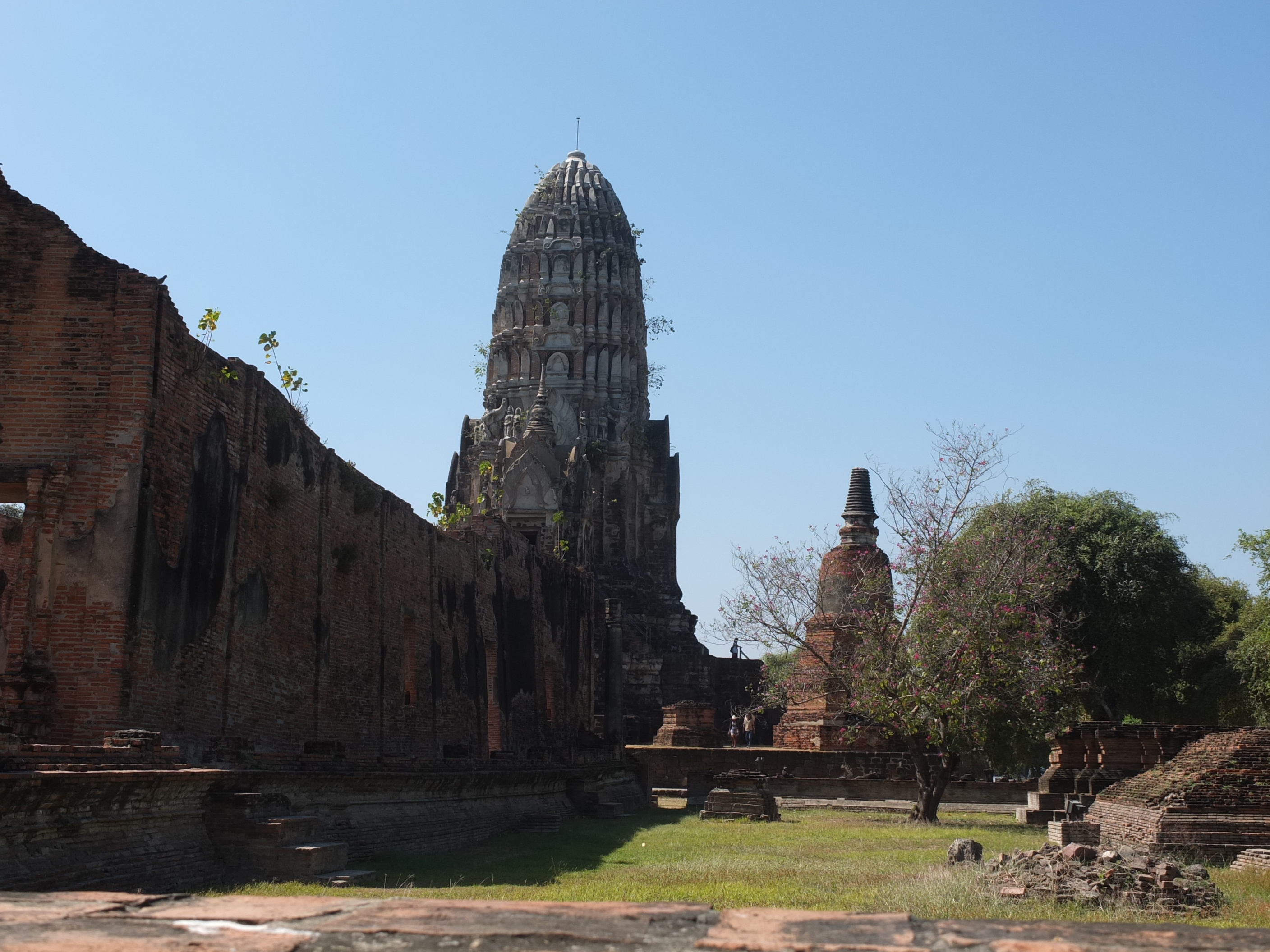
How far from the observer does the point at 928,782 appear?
917 inches

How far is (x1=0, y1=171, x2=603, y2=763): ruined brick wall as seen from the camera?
37.2 ft

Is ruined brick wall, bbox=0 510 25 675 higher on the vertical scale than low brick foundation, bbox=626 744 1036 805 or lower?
higher

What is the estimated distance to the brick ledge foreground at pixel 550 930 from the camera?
3906 mm

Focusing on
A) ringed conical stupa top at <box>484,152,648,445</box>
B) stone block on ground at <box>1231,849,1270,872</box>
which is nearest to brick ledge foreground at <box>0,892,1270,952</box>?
stone block on ground at <box>1231,849,1270,872</box>

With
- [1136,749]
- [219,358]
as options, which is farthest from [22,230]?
[1136,749]

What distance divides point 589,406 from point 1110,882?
38131 millimetres

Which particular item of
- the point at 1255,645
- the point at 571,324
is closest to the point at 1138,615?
the point at 1255,645

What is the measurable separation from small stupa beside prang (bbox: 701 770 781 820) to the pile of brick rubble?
39.1ft

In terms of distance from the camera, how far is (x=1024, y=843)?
59.3ft

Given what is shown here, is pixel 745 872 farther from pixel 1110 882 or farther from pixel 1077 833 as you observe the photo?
pixel 1077 833

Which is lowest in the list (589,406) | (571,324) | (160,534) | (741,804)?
(741,804)

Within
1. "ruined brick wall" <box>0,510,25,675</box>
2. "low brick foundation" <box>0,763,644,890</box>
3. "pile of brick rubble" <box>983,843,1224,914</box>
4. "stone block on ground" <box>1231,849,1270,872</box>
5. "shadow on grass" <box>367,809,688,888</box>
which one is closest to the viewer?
"low brick foundation" <box>0,763,644,890</box>

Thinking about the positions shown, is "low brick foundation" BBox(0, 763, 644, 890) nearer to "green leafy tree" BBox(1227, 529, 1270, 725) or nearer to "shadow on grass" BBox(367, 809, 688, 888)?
"shadow on grass" BBox(367, 809, 688, 888)

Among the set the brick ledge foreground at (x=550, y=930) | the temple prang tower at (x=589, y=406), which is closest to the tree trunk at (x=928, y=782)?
the brick ledge foreground at (x=550, y=930)
